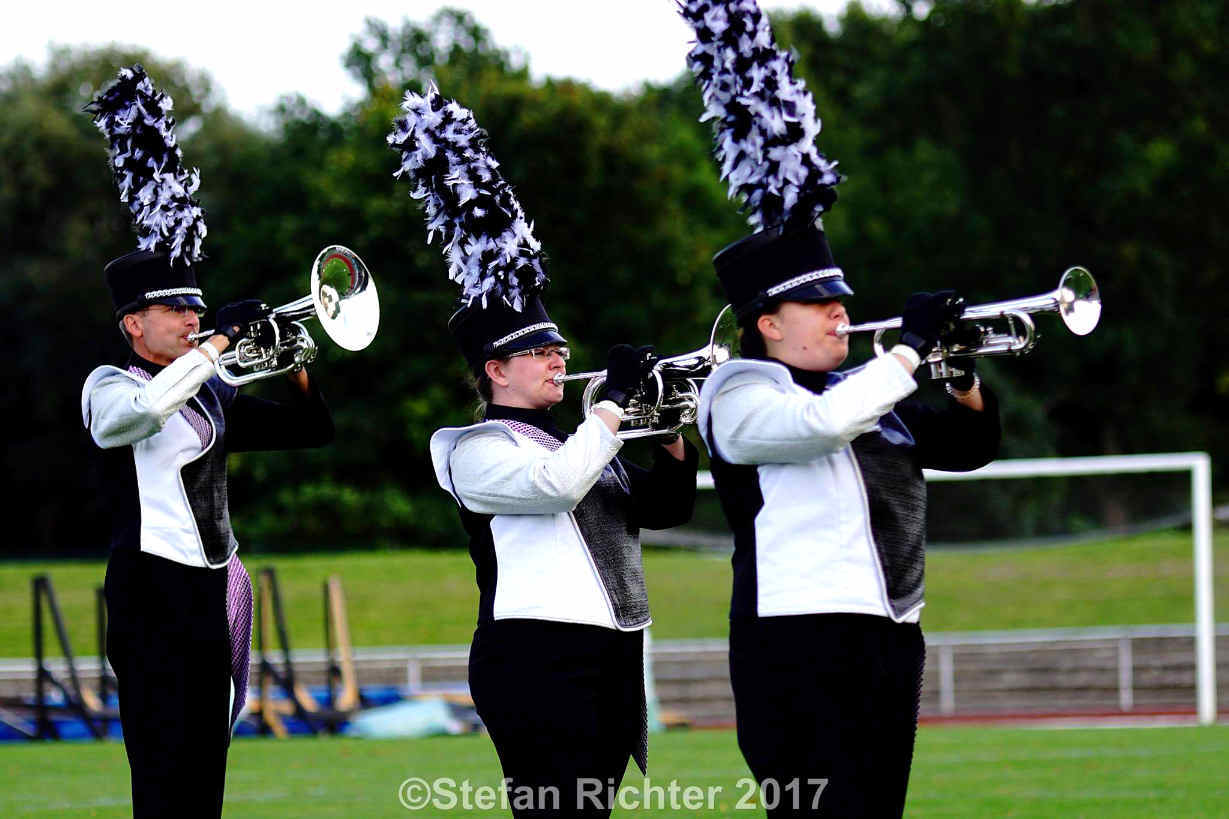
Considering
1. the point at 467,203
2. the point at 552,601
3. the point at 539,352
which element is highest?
the point at 467,203

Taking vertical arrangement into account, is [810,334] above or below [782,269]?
below

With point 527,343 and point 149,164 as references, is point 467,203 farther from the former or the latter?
point 149,164

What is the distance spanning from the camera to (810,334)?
427 centimetres

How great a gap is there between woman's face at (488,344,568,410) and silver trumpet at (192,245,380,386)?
20.3 inches

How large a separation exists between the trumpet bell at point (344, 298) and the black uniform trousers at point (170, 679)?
2.65 ft

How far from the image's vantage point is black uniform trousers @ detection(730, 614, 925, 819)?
403 centimetres

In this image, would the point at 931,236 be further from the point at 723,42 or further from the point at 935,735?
the point at 723,42

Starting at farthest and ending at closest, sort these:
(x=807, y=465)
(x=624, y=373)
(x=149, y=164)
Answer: (x=149, y=164) < (x=624, y=373) < (x=807, y=465)

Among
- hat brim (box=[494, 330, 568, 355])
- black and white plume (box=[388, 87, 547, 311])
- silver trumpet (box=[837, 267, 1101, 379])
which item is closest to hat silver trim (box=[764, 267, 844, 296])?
silver trumpet (box=[837, 267, 1101, 379])

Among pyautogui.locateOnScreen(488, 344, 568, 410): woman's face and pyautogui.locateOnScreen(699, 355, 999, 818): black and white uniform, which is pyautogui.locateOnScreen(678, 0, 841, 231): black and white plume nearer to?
pyautogui.locateOnScreen(699, 355, 999, 818): black and white uniform

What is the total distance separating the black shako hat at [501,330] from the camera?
496 cm

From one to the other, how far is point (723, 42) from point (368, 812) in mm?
4545

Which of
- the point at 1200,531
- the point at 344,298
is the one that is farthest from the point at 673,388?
the point at 1200,531

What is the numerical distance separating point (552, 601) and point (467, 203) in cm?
119
